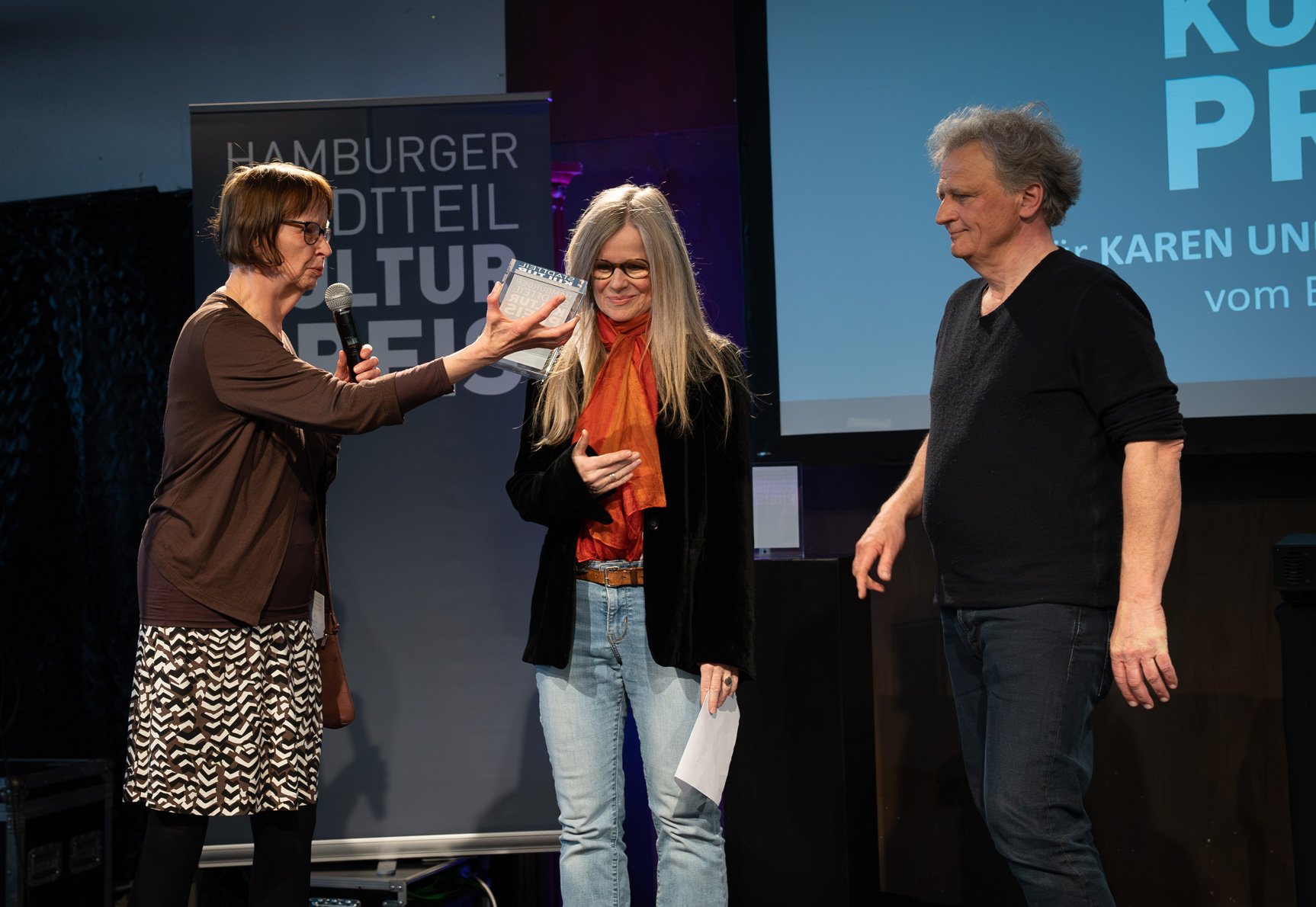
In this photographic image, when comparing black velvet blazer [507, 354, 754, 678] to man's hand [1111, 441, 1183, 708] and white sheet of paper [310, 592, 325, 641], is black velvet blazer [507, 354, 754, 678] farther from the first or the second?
man's hand [1111, 441, 1183, 708]

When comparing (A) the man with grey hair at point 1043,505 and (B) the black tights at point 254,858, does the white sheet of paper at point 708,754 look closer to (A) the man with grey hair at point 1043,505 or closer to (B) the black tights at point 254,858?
(A) the man with grey hair at point 1043,505

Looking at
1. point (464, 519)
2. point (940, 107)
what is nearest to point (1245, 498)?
point (940, 107)

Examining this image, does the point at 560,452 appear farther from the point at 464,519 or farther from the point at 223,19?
the point at 223,19

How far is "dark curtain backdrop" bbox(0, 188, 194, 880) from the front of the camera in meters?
3.13

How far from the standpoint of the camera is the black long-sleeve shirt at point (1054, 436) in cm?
148

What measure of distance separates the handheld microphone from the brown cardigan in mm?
162

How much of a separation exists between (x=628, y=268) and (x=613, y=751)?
2.76ft

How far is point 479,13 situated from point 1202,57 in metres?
2.15

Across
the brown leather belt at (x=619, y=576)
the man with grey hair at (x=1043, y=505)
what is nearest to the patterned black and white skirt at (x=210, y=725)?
the brown leather belt at (x=619, y=576)

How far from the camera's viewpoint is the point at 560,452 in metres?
1.83

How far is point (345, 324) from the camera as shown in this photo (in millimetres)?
1871

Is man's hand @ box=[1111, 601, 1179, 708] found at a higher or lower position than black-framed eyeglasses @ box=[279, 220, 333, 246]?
lower

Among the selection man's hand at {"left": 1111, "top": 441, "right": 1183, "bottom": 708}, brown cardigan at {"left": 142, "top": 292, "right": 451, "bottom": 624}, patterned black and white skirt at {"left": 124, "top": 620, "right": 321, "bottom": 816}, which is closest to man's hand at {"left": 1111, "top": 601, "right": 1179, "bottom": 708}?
man's hand at {"left": 1111, "top": 441, "right": 1183, "bottom": 708}

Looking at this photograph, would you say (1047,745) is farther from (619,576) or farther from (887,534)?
(619,576)
